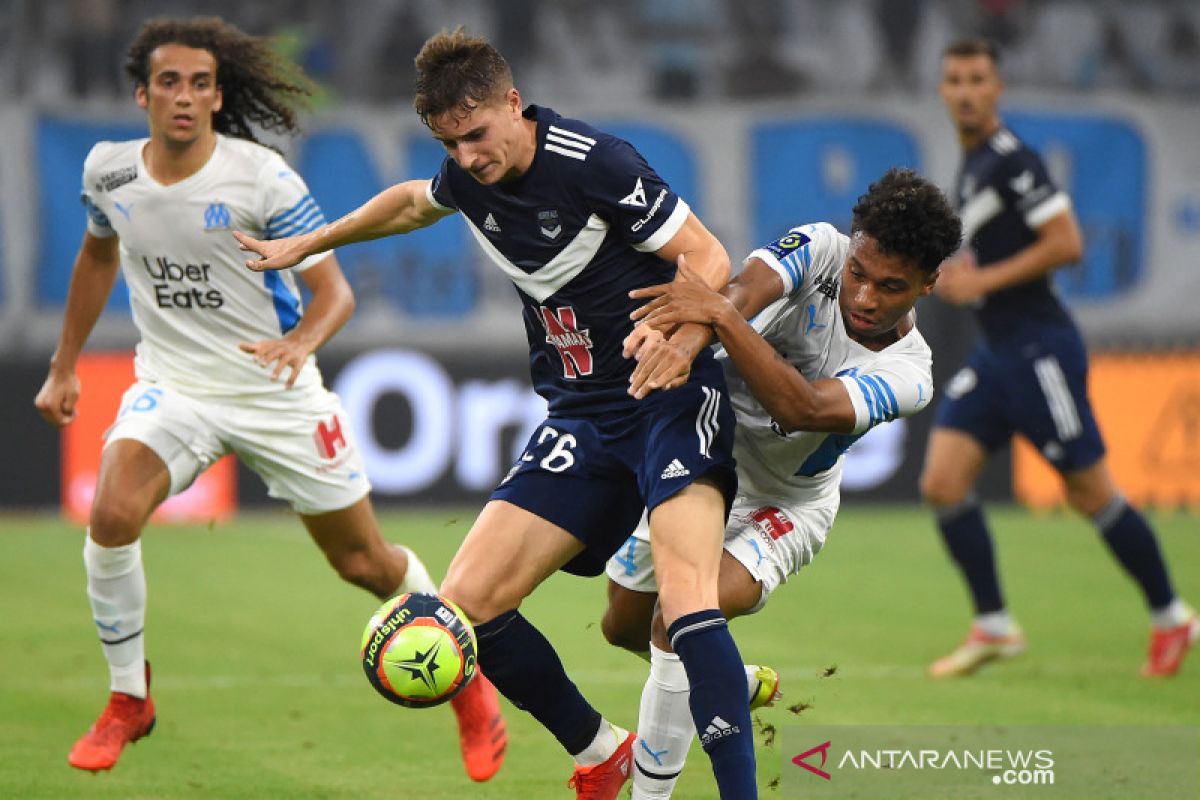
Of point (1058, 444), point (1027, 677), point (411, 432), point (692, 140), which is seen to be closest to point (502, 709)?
point (1027, 677)

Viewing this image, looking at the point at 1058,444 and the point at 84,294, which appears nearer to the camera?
the point at 84,294

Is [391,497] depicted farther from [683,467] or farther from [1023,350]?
[683,467]

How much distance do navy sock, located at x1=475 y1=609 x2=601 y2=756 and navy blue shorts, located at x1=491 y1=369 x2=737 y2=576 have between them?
0.30 meters

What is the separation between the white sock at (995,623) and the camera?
7824mm

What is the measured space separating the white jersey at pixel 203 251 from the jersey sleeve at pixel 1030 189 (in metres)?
3.38

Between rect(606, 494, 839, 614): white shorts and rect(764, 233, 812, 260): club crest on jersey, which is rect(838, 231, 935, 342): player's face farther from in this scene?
rect(606, 494, 839, 614): white shorts

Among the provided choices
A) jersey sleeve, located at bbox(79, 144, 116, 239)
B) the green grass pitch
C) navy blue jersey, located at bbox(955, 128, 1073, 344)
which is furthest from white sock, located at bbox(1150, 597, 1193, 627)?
jersey sleeve, located at bbox(79, 144, 116, 239)

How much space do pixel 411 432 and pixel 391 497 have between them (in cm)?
54

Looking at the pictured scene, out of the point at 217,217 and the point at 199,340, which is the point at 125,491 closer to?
the point at 199,340

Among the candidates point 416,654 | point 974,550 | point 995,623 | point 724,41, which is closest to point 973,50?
point 974,550

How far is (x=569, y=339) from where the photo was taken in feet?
16.6

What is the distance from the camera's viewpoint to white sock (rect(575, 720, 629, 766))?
5.16m

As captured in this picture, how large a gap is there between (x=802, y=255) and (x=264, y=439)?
2.16 metres

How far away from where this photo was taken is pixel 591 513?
16.5ft
